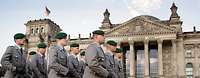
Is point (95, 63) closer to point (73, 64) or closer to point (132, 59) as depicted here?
point (73, 64)

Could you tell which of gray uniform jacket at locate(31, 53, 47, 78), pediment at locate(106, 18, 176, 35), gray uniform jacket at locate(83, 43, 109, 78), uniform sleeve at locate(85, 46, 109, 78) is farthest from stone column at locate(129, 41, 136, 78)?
uniform sleeve at locate(85, 46, 109, 78)

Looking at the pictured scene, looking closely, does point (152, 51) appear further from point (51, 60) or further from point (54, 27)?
point (51, 60)

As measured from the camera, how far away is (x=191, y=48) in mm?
50094

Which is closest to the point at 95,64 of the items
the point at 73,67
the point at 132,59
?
the point at 73,67

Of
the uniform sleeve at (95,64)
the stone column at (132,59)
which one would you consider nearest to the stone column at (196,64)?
the stone column at (132,59)

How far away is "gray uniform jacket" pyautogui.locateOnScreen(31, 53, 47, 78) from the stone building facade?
37301mm

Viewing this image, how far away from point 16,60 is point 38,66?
2.03 meters

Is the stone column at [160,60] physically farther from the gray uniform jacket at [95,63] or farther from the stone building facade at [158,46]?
the gray uniform jacket at [95,63]

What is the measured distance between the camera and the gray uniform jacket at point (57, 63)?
10055 mm

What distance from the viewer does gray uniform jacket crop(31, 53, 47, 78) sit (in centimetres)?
1231

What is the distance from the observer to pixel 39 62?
12438 millimetres

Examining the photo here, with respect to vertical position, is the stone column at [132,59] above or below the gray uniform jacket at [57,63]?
below

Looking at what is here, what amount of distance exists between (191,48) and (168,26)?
4.00 m

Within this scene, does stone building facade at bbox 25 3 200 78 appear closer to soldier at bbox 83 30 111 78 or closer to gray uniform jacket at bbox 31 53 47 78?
gray uniform jacket at bbox 31 53 47 78
